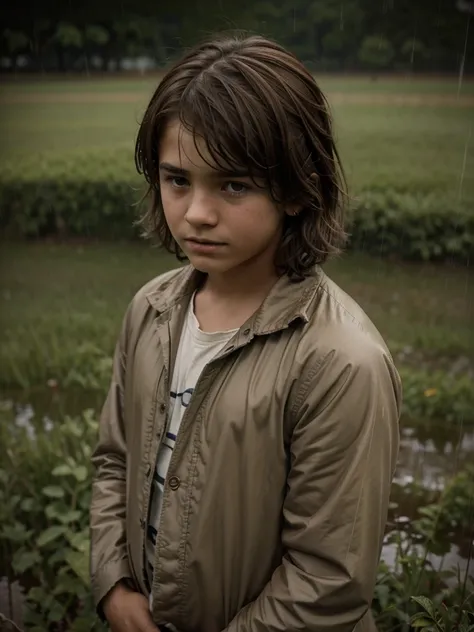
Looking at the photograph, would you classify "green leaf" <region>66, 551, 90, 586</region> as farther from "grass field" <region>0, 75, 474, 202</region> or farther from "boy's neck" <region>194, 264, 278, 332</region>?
"grass field" <region>0, 75, 474, 202</region>

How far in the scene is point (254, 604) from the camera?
1426 millimetres

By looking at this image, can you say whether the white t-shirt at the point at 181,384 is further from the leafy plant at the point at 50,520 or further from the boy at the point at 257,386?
the leafy plant at the point at 50,520

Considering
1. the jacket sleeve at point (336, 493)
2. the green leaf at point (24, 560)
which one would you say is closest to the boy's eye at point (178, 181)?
the jacket sleeve at point (336, 493)

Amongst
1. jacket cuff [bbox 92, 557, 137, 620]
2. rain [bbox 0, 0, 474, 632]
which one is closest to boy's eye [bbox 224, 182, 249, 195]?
rain [bbox 0, 0, 474, 632]

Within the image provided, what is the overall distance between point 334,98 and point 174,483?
1.87 metres

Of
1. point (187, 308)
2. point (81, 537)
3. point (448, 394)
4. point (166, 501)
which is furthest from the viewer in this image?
point (448, 394)

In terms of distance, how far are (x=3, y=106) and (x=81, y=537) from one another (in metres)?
1.89

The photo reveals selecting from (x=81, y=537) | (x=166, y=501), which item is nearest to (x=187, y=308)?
(x=166, y=501)

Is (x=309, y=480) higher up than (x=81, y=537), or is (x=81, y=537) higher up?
(x=309, y=480)

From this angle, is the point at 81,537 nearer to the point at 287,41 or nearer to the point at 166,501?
the point at 166,501

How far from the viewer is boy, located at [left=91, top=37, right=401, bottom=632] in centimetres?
130

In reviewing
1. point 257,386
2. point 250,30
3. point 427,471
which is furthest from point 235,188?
point 427,471

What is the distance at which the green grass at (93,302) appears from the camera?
291 centimetres

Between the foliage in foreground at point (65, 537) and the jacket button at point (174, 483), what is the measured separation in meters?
1.09
